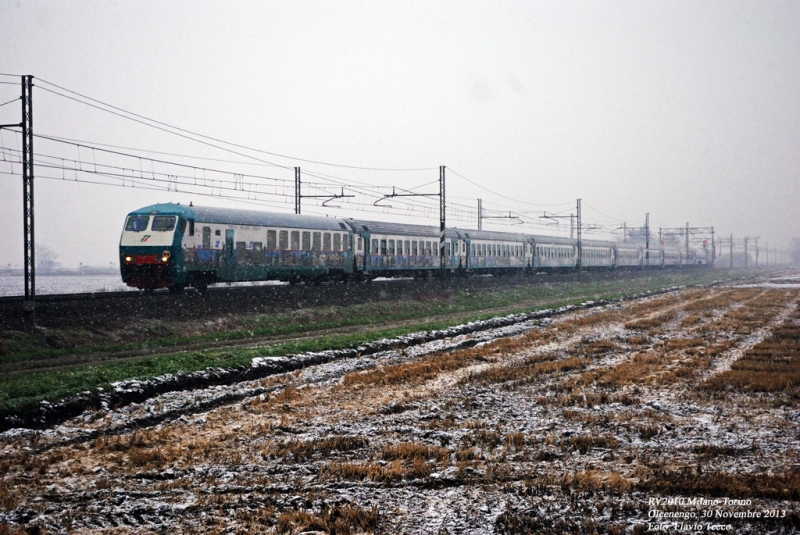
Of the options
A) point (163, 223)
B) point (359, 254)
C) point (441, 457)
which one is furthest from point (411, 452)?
point (359, 254)

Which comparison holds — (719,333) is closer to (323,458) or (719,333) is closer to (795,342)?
(795,342)

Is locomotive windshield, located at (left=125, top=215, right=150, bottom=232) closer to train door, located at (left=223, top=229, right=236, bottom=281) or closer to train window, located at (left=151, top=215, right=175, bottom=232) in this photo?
train window, located at (left=151, top=215, right=175, bottom=232)

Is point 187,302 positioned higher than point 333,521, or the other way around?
point 187,302

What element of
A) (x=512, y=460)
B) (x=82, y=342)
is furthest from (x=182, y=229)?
(x=512, y=460)

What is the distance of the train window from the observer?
94.0 ft

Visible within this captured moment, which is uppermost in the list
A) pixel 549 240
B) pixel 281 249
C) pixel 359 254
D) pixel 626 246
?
pixel 549 240

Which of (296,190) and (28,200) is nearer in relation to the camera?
(28,200)

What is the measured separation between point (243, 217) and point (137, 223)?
5096mm

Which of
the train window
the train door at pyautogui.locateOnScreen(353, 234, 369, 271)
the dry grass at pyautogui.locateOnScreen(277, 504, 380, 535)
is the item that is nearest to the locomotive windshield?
the train window

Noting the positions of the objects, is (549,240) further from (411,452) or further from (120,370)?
(411,452)

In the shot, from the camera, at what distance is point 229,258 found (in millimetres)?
31641

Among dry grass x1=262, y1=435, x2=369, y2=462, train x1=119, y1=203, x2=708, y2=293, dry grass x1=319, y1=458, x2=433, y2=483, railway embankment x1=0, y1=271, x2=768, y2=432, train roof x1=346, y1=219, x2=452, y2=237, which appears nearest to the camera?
dry grass x1=319, y1=458, x2=433, y2=483

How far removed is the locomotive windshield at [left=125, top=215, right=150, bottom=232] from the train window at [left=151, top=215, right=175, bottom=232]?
471 mm

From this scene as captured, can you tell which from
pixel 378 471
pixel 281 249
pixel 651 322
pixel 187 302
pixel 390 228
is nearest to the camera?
pixel 378 471
